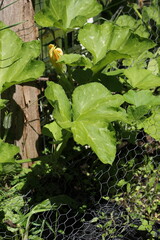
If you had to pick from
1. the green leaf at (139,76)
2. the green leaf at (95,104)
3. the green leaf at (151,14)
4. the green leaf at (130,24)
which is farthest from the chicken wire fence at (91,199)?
the green leaf at (151,14)

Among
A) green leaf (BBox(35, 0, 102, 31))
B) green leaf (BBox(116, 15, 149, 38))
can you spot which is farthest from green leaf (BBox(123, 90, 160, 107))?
green leaf (BBox(116, 15, 149, 38))

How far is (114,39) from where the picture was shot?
2.21 meters

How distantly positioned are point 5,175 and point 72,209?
382 millimetres

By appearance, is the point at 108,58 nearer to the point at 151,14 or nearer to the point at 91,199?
the point at 91,199

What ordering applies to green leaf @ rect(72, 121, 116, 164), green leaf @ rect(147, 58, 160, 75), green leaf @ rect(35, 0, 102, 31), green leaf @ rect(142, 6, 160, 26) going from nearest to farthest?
green leaf @ rect(72, 121, 116, 164)
green leaf @ rect(35, 0, 102, 31)
green leaf @ rect(147, 58, 160, 75)
green leaf @ rect(142, 6, 160, 26)

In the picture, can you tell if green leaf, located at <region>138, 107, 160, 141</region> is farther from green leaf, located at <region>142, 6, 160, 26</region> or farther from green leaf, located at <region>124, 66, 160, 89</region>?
green leaf, located at <region>142, 6, 160, 26</region>

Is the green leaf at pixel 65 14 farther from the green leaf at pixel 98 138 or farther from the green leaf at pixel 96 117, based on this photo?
the green leaf at pixel 98 138

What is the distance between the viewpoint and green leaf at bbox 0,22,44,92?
2.16 m

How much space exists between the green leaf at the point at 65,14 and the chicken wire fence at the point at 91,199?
33 centimetres

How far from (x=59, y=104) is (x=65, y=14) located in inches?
22.4

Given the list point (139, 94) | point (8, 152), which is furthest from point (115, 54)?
point (8, 152)

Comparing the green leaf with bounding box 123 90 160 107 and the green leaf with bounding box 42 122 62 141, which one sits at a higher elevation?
the green leaf with bounding box 123 90 160 107

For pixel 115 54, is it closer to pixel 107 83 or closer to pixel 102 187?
pixel 107 83

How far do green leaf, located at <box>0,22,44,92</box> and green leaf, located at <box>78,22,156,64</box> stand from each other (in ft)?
0.89
